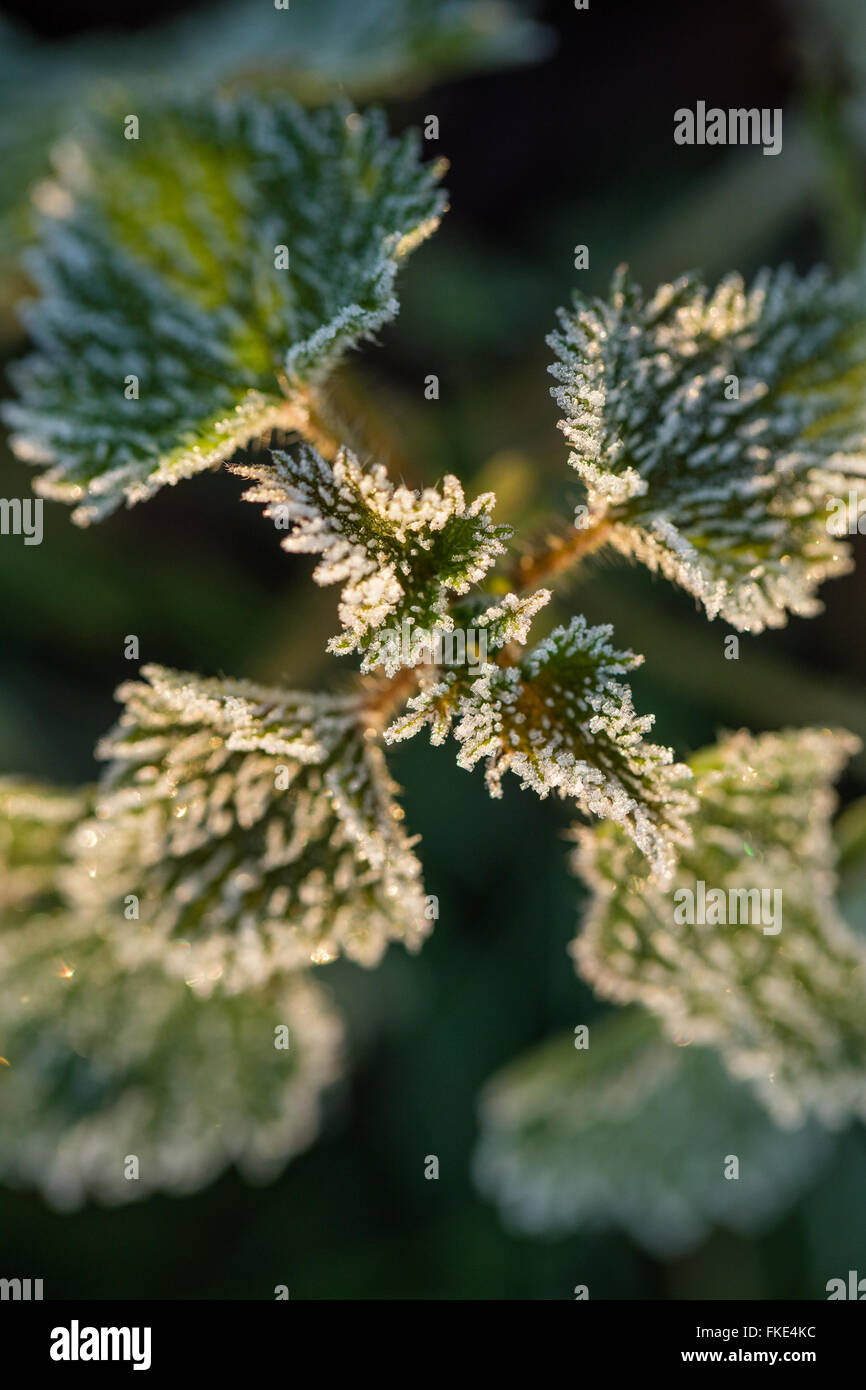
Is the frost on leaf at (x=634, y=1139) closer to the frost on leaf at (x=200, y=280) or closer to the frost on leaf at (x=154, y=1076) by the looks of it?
the frost on leaf at (x=154, y=1076)

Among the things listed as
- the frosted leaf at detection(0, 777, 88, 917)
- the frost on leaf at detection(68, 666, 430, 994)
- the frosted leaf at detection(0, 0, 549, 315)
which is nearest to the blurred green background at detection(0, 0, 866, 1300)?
the frosted leaf at detection(0, 0, 549, 315)

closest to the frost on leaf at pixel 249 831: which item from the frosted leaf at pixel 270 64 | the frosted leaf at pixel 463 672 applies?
the frosted leaf at pixel 463 672

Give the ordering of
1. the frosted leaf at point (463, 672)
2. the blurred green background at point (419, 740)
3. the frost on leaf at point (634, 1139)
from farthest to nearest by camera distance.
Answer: the blurred green background at point (419, 740), the frost on leaf at point (634, 1139), the frosted leaf at point (463, 672)

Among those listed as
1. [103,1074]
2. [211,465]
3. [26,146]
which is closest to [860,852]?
[211,465]

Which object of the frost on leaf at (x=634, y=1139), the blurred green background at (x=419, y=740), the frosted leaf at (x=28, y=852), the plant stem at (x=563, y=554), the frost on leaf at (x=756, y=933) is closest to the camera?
the plant stem at (x=563, y=554)

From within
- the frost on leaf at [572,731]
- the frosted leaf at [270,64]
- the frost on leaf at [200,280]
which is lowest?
the frost on leaf at [572,731]

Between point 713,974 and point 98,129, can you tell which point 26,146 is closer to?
point 98,129

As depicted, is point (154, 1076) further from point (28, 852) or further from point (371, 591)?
point (371, 591)

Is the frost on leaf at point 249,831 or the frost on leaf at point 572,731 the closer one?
the frost on leaf at point 572,731

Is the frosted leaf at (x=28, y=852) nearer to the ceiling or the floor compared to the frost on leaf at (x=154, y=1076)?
nearer to the ceiling
